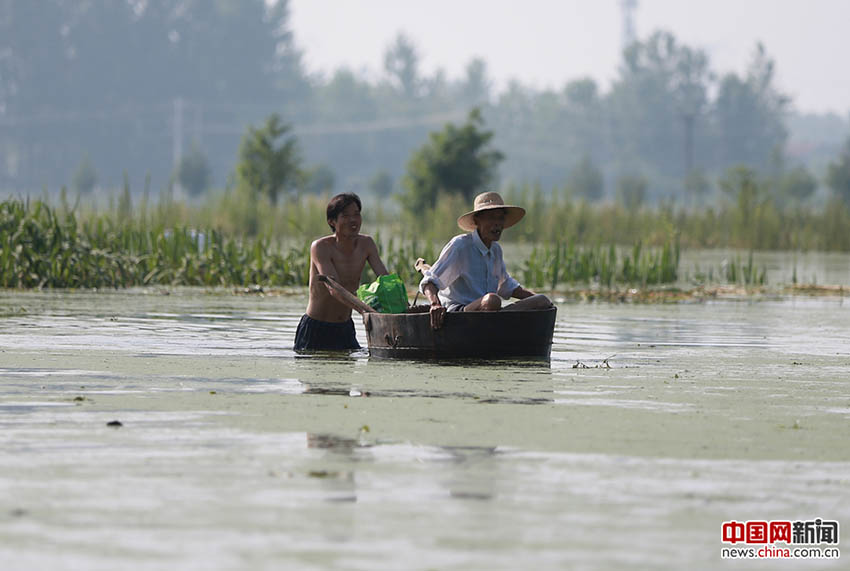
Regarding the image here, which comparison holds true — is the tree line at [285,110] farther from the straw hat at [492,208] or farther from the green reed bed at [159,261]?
the straw hat at [492,208]

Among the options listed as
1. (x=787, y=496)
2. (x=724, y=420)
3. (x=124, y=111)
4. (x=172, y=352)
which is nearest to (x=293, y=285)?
(x=172, y=352)

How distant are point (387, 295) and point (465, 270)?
55cm

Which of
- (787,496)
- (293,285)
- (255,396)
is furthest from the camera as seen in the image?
(293,285)

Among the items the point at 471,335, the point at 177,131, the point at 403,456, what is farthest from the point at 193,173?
the point at 403,456

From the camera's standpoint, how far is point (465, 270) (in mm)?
9797

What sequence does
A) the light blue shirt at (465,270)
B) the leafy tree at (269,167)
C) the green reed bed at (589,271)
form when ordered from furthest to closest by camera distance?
the leafy tree at (269,167)
the green reed bed at (589,271)
the light blue shirt at (465,270)

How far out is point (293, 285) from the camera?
17422mm

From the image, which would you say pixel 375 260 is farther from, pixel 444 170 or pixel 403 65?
pixel 403 65

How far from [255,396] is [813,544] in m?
3.67

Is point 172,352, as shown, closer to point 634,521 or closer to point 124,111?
point 634,521

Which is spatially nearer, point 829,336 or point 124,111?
point 829,336

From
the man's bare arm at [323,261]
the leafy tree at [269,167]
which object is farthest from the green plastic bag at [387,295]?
the leafy tree at [269,167]

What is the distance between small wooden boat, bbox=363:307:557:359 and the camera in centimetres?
940

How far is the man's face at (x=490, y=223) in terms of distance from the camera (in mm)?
9656
